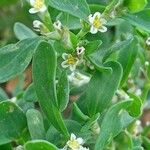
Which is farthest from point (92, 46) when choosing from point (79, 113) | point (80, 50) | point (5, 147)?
point (5, 147)

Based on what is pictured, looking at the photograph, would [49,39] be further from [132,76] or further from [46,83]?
[132,76]

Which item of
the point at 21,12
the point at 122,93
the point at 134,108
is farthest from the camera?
the point at 21,12

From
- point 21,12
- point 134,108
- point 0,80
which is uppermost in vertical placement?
point 0,80

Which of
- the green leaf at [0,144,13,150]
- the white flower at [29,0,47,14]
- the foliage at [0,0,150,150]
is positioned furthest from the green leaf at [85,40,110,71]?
the green leaf at [0,144,13,150]

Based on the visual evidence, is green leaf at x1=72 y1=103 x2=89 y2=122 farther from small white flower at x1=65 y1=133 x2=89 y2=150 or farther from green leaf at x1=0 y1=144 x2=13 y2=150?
green leaf at x1=0 y1=144 x2=13 y2=150

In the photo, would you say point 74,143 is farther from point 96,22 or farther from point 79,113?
point 96,22

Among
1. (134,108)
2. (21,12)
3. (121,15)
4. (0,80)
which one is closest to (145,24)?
(121,15)

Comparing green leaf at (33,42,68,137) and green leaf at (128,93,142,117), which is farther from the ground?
green leaf at (33,42,68,137)
